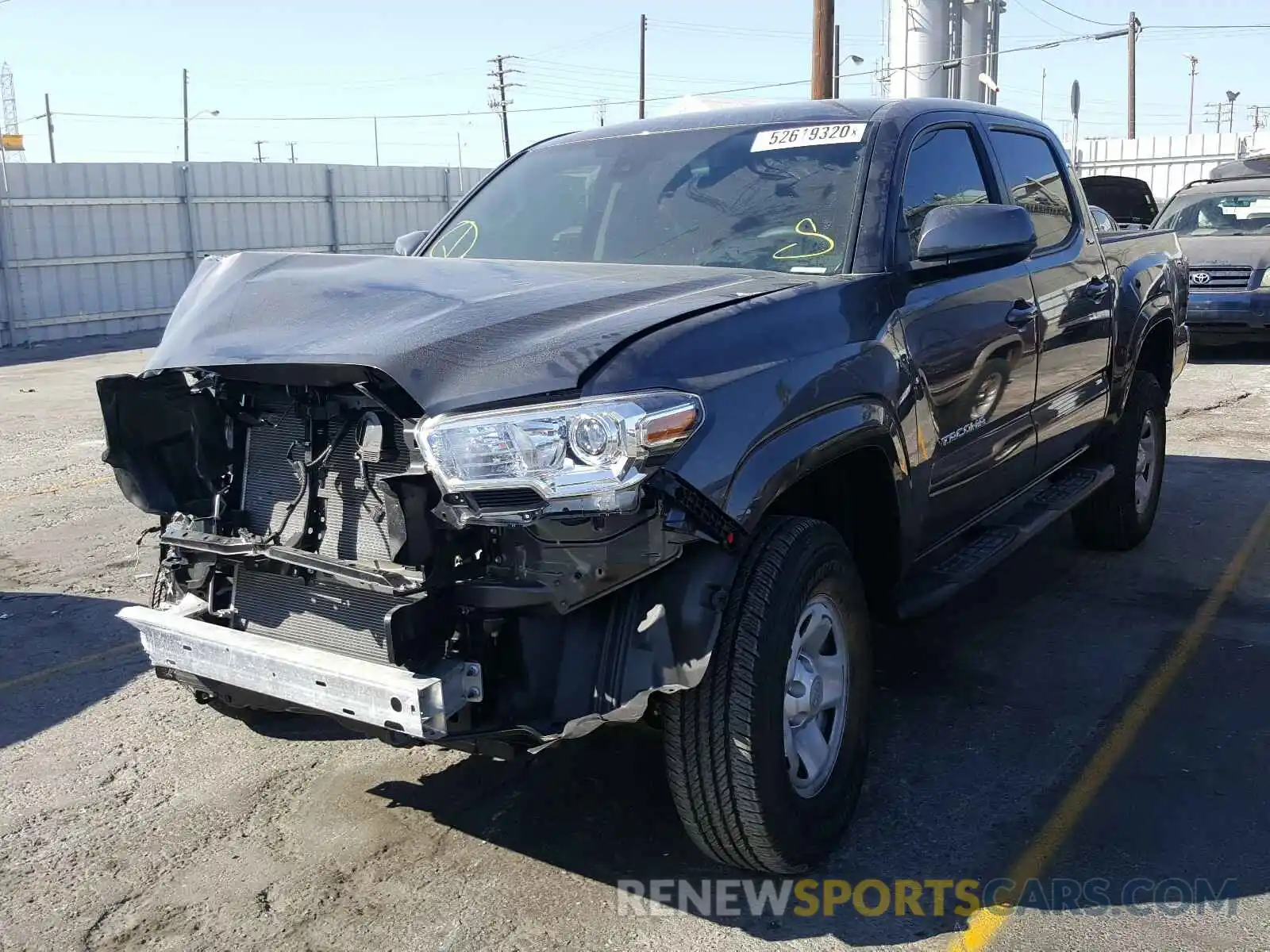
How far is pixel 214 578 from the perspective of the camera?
3283mm

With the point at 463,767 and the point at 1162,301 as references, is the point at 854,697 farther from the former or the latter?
the point at 1162,301

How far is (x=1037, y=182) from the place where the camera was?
5.18m

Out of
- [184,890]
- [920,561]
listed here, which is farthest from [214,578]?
[920,561]

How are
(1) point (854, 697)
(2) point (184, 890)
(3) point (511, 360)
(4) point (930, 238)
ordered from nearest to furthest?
1. (3) point (511, 360)
2. (2) point (184, 890)
3. (1) point (854, 697)
4. (4) point (930, 238)

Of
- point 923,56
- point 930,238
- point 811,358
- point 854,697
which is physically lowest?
point 854,697

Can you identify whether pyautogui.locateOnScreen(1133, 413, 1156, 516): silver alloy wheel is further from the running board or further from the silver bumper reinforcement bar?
the silver bumper reinforcement bar

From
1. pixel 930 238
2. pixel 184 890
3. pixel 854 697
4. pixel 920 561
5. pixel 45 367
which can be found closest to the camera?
pixel 184 890

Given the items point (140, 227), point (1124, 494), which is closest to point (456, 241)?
point (1124, 494)

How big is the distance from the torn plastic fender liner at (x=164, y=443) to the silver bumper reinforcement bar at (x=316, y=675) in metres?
0.33

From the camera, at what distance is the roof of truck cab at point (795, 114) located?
417 centimetres

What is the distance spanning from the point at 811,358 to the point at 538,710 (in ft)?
3.76

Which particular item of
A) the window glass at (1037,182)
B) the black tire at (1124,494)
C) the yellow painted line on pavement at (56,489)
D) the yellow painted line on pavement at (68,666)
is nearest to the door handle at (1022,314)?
the window glass at (1037,182)

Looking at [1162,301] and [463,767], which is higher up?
[1162,301]

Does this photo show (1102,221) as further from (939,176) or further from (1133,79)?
(1133,79)
